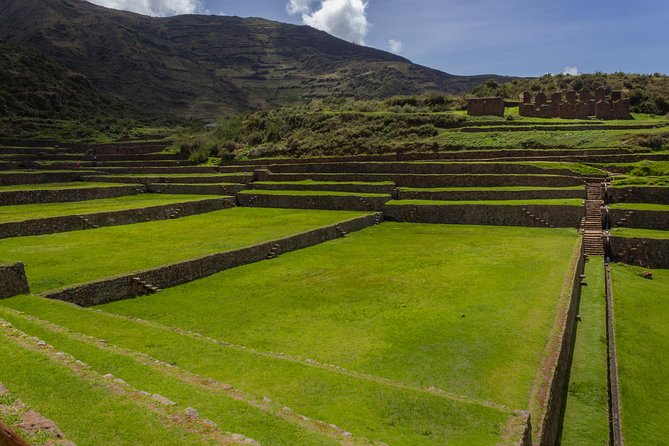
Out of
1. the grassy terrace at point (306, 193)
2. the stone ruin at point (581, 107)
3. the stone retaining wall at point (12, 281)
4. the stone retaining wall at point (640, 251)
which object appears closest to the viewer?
the stone retaining wall at point (12, 281)

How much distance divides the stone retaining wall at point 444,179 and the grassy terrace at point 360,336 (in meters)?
10.4

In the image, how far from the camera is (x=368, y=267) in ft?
60.3

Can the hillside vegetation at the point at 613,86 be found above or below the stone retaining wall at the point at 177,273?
above

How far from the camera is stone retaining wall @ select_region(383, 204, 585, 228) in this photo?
2486 centimetres

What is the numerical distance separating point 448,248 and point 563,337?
10.1 meters

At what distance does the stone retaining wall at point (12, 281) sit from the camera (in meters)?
12.3

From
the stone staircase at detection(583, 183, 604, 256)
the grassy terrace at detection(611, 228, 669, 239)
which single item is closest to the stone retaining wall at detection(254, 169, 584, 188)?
the stone staircase at detection(583, 183, 604, 256)

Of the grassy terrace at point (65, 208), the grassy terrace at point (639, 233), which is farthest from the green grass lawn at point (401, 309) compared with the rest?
the grassy terrace at point (65, 208)

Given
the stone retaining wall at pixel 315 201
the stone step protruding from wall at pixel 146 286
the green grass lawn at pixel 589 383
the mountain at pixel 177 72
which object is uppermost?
the mountain at pixel 177 72

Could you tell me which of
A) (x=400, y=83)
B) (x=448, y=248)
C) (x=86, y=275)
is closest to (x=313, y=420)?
(x=86, y=275)

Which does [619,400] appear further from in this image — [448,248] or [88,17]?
[88,17]

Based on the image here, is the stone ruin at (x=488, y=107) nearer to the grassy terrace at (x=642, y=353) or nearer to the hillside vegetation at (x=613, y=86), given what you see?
the hillside vegetation at (x=613, y=86)

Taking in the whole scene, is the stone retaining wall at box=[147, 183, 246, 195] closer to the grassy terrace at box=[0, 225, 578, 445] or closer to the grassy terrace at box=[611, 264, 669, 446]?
the grassy terrace at box=[0, 225, 578, 445]

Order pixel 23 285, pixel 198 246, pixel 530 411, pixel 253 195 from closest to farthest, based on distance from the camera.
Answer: pixel 530 411
pixel 23 285
pixel 198 246
pixel 253 195
